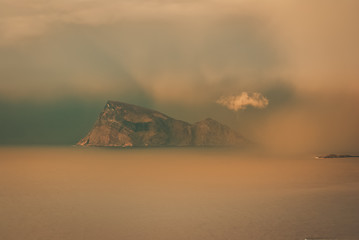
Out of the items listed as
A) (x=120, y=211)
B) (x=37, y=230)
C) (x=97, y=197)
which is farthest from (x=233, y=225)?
(x=97, y=197)

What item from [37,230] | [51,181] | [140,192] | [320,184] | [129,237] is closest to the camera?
[129,237]

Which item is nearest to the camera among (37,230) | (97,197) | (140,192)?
(37,230)

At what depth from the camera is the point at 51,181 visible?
160 feet

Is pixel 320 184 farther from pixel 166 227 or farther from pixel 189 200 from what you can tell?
pixel 166 227

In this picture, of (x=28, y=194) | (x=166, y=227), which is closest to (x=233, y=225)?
(x=166, y=227)

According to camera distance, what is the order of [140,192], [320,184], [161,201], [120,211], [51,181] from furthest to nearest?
[51,181]
[320,184]
[140,192]
[161,201]
[120,211]

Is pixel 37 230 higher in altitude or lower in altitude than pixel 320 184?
lower

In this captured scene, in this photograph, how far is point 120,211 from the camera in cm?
2802

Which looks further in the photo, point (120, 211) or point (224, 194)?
point (224, 194)

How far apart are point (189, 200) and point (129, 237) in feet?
43.3

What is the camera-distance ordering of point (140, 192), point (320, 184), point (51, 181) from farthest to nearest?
point (51, 181) < point (320, 184) < point (140, 192)

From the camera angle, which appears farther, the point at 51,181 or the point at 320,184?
the point at 51,181

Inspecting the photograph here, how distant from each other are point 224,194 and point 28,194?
816 inches

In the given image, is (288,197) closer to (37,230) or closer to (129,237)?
(129,237)
